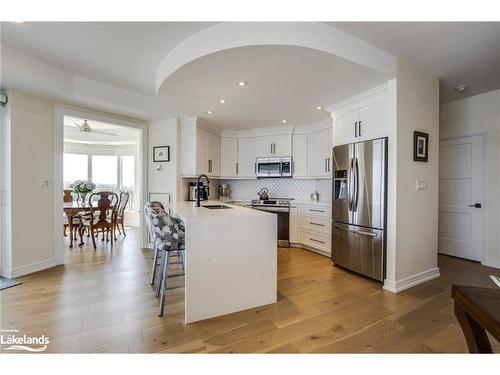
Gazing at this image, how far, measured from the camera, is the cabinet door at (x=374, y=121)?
102 inches

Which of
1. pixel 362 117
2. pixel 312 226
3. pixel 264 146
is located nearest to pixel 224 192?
pixel 264 146

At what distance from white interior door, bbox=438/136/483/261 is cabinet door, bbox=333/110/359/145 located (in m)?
2.05

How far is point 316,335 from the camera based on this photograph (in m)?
1.74

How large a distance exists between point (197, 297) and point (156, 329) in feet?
1.20

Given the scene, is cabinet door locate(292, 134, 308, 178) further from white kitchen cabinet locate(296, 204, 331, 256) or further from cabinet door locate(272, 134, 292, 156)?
white kitchen cabinet locate(296, 204, 331, 256)

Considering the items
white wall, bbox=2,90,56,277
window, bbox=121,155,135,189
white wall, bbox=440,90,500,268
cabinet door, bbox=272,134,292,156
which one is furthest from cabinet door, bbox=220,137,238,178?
white wall, bbox=440,90,500,268

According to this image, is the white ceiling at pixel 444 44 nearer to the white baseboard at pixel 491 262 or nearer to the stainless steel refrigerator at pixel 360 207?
the stainless steel refrigerator at pixel 360 207

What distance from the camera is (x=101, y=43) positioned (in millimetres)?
2252

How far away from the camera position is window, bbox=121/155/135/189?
6.72 m

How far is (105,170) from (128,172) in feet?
2.09
